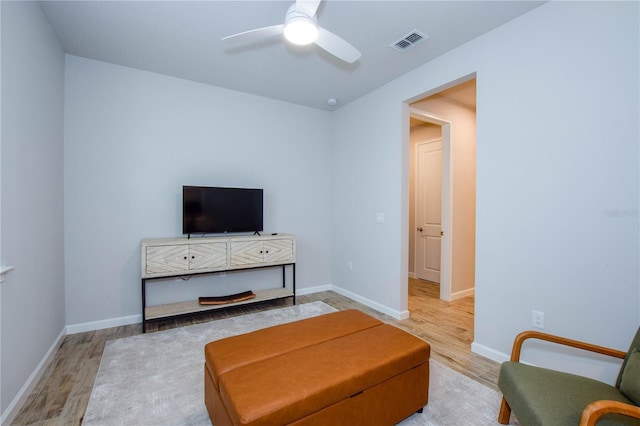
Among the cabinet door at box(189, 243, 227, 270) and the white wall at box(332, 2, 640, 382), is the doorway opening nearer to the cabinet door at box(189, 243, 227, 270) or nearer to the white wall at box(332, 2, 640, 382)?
the white wall at box(332, 2, 640, 382)

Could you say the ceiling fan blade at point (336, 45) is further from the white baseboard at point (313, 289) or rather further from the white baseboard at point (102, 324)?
the white baseboard at point (102, 324)

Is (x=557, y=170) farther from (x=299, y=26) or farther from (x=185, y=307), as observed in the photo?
(x=185, y=307)

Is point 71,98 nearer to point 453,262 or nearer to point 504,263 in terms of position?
point 504,263

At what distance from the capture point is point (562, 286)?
6.71 ft

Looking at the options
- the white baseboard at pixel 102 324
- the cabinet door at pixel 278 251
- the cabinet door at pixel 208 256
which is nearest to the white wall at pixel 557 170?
the cabinet door at pixel 278 251

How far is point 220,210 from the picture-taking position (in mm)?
3451

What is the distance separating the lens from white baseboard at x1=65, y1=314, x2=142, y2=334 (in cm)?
292

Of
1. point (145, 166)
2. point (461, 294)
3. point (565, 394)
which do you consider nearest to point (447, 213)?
point (461, 294)

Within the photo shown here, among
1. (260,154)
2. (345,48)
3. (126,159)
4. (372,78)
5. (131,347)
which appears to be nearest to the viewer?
(345,48)

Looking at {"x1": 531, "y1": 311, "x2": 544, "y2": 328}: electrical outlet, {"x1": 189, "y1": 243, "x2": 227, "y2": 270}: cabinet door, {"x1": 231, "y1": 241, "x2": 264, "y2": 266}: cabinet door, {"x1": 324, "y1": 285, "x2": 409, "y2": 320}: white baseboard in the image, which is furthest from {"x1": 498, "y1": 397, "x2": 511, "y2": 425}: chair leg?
{"x1": 189, "y1": 243, "x2": 227, "y2": 270}: cabinet door

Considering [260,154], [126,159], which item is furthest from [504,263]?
[126,159]

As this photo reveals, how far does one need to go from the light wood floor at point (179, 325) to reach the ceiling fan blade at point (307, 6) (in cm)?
281

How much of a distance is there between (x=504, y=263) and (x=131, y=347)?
11.0 ft

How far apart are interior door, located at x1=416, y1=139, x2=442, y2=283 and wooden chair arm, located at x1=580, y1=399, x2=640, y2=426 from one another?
3.94 metres
